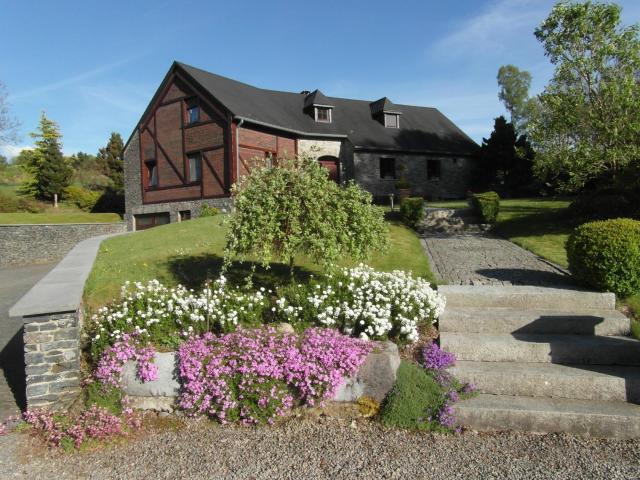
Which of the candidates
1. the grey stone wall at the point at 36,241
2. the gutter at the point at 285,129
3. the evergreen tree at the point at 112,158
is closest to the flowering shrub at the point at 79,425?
the gutter at the point at 285,129

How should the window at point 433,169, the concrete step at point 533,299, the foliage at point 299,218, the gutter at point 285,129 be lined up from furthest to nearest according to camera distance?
1. the window at point 433,169
2. the gutter at point 285,129
3. the concrete step at point 533,299
4. the foliage at point 299,218

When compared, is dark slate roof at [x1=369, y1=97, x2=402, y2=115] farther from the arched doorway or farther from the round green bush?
the round green bush

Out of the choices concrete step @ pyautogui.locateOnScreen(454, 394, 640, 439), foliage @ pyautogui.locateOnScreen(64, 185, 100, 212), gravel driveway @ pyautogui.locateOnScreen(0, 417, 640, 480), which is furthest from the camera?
foliage @ pyautogui.locateOnScreen(64, 185, 100, 212)

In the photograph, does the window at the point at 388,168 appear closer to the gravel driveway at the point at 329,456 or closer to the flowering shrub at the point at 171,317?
the flowering shrub at the point at 171,317

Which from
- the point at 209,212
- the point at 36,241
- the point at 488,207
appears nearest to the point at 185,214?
the point at 209,212

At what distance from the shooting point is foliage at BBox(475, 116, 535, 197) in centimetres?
2539

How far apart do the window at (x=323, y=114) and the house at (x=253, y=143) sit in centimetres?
6

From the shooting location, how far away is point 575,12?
38.2 feet

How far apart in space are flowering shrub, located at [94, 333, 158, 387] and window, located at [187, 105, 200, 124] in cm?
1730

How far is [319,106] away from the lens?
949 inches

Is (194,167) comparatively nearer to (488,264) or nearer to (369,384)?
(488,264)

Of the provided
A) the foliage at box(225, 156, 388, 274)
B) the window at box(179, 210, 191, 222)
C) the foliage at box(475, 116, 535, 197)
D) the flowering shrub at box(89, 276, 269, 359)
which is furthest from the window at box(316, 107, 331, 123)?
the flowering shrub at box(89, 276, 269, 359)

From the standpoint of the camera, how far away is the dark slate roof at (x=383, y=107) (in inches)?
1029

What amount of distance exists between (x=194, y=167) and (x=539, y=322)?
59.9ft
